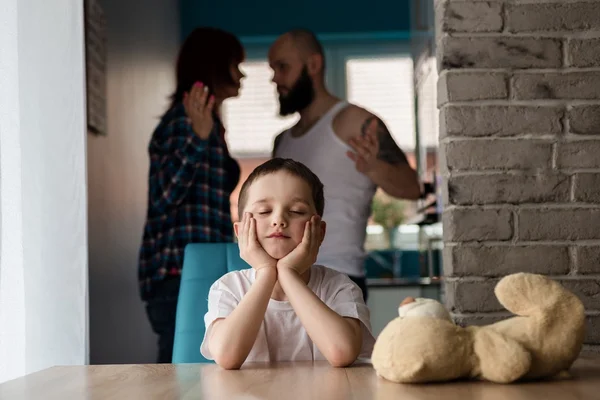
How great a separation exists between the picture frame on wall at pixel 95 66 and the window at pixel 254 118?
220 centimetres

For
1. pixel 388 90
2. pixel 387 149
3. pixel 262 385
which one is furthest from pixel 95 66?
pixel 388 90

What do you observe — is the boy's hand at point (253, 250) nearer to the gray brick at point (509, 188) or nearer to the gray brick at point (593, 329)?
the gray brick at point (509, 188)

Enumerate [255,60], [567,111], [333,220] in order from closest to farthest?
[567,111] < [333,220] < [255,60]

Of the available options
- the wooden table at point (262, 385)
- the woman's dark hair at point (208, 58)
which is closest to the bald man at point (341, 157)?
the woman's dark hair at point (208, 58)

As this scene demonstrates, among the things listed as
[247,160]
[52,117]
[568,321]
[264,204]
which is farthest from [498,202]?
[247,160]

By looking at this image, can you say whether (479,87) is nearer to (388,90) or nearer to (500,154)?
(500,154)

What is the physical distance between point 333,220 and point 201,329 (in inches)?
53.2

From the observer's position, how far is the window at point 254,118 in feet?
18.4

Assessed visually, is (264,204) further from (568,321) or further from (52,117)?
(52,117)

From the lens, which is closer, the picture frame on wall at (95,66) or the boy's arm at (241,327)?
the boy's arm at (241,327)

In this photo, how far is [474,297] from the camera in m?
1.88

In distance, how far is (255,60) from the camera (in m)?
5.50

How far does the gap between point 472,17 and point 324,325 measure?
90cm

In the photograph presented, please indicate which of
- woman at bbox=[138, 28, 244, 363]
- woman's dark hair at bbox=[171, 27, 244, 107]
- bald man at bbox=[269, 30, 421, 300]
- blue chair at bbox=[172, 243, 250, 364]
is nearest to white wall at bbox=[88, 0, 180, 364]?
woman at bbox=[138, 28, 244, 363]
